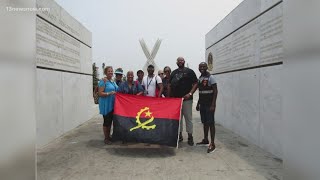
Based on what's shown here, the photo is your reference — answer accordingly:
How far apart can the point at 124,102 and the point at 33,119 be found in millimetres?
5669

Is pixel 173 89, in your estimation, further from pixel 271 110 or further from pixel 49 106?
pixel 49 106

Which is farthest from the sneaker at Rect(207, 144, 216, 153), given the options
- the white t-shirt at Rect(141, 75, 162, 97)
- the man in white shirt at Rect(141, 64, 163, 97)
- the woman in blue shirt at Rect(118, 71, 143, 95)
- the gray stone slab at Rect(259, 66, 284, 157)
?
the woman in blue shirt at Rect(118, 71, 143, 95)

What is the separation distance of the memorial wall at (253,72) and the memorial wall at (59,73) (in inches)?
183

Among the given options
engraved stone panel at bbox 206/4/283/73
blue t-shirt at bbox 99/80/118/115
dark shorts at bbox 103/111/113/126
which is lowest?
dark shorts at bbox 103/111/113/126

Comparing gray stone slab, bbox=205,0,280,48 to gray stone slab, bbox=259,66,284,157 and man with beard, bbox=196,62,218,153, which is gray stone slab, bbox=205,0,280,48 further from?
man with beard, bbox=196,62,218,153

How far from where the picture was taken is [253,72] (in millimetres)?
7375

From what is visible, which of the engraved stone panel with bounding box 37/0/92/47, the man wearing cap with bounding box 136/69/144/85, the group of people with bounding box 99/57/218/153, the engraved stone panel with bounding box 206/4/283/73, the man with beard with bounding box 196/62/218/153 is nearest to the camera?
the engraved stone panel with bounding box 206/4/283/73

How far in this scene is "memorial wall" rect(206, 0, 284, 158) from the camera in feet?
19.8

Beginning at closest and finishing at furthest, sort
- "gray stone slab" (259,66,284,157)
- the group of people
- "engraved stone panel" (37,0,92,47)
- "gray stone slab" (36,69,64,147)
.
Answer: "gray stone slab" (259,66,284,157) < "gray stone slab" (36,69,64,147) < the group of people < "engraved stone panel" (37,0,92,47)

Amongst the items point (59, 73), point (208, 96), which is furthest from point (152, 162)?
point (59, 73)

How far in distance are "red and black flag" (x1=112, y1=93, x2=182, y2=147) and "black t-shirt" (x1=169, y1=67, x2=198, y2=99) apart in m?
0.48

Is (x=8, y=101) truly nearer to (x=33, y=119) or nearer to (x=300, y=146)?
(x=33, y=119)

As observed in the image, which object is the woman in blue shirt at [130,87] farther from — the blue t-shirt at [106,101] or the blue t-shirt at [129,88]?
the blue t-shirt at [106,101]

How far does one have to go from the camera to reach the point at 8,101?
3.62 feet
